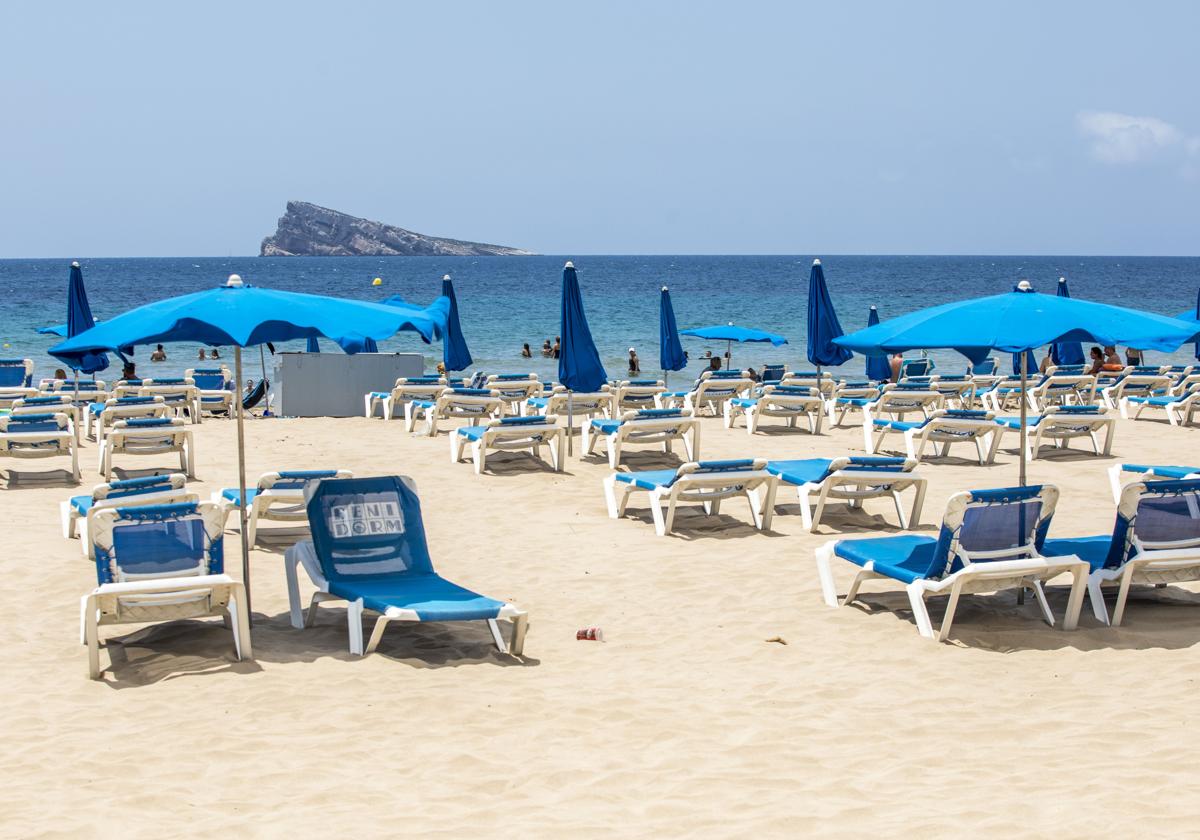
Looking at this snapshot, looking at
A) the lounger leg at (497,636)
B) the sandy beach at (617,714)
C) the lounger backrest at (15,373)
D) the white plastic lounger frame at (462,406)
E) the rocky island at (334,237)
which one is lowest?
the sandy beach at (617,714)

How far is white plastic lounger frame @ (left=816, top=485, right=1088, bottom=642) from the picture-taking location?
6.00 m

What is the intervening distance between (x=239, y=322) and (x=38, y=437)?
235 inches

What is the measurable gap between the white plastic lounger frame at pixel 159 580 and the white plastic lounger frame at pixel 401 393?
8.55m

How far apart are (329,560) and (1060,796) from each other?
363cm

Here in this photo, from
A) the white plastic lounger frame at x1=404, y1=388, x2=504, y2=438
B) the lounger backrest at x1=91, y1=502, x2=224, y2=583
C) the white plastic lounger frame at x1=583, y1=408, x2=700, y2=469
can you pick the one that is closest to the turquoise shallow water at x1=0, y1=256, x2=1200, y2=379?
the white plastic lounger frame at x1=404, y1=388, x2=504, y2=438

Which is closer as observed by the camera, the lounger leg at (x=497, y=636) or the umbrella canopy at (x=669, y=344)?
the lounger leg at (x=497, y=636)

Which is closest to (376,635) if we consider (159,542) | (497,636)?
(497,636)

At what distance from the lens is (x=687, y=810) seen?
404 cm

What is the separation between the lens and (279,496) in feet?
26.3

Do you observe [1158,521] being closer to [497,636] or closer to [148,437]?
[497,636]

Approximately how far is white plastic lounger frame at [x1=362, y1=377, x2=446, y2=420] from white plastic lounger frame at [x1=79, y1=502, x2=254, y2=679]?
8.55 m

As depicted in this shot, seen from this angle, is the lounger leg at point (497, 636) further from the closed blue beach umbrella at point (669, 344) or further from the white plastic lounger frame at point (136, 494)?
the closed blue beach umbrella at point (669, 344)

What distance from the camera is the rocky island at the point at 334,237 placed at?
181000mm

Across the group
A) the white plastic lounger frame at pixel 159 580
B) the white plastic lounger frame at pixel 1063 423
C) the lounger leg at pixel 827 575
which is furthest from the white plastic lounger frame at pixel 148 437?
the white plastic lounger frame at pixel 1063 423
